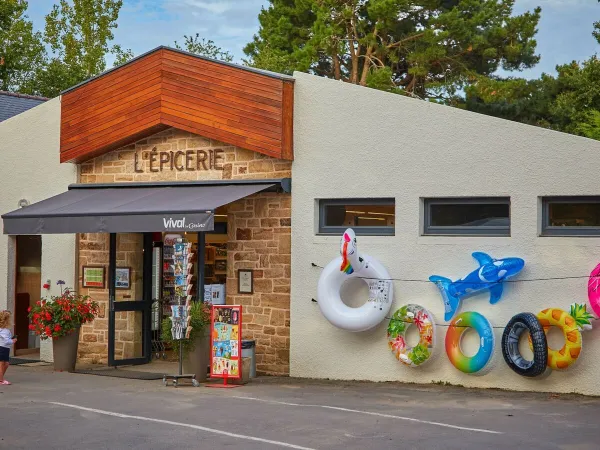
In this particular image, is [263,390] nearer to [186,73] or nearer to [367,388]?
[367,388]

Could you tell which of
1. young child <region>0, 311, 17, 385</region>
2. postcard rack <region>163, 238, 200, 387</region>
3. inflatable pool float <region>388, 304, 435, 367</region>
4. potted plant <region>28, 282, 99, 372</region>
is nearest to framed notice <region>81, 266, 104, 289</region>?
potted plant <region>28, 282, 99, 372</region>

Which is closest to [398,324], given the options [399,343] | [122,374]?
[399,343]

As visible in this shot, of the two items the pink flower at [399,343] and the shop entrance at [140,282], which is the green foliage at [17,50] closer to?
the shop entrance at [140,282]

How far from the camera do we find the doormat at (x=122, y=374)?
1547 centimetres

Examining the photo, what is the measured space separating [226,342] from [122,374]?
2.43 metres

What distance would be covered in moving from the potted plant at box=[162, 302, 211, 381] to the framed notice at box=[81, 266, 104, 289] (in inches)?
120

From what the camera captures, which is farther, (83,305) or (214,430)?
(83,305)

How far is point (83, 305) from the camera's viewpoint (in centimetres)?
1603

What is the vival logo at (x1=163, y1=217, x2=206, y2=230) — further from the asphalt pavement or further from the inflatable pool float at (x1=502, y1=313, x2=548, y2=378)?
the inflatable pool float at (x1=502, y1=313, x2=548, y2=378)

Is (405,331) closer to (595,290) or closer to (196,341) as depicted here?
(595,290)

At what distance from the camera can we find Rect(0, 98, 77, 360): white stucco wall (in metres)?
17.7

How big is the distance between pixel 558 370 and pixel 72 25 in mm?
40580

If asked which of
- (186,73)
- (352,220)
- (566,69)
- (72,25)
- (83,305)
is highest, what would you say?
(72,25)

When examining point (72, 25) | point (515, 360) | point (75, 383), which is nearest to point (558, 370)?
point (515, 360)
